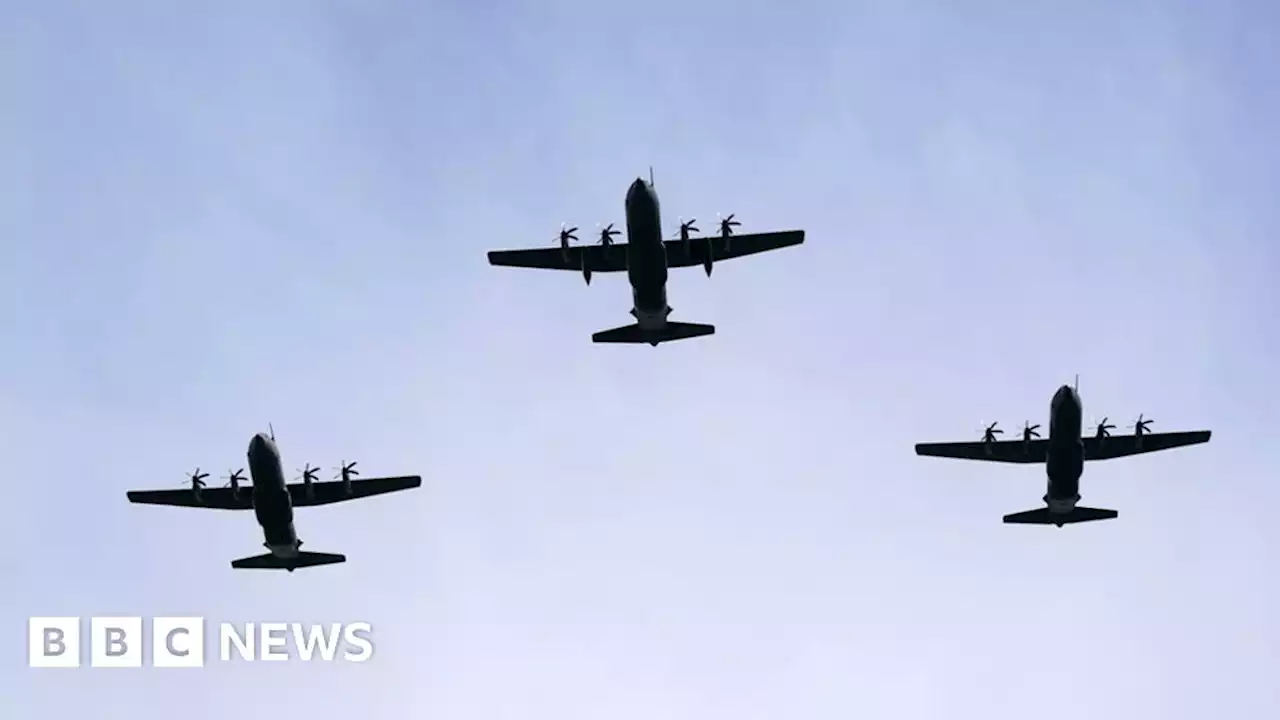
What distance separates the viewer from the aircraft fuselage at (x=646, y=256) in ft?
283

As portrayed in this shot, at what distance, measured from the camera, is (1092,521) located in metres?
104

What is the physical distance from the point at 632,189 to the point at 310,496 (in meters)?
32.0

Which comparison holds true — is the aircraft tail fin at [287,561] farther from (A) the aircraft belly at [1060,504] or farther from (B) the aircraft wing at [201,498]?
(A) the aircraft belly at [1060,504]

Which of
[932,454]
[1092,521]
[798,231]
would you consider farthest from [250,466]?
[1092,521]

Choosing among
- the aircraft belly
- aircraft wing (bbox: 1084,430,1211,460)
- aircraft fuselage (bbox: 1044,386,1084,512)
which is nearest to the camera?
aircraft fuselage (bbox: 1044,386,1084,512)

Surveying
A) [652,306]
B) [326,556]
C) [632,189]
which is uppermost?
[632,189]

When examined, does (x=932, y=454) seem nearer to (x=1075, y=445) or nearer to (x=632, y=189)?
(x=1075, y=445)

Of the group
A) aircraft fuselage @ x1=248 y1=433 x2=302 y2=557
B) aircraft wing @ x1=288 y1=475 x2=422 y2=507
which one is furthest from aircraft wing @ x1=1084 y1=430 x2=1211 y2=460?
aircraft fuselage @ x1=248 y1=433 x2=302 y2=557

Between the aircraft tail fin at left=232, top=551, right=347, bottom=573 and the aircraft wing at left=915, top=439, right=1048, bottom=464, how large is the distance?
136 ft

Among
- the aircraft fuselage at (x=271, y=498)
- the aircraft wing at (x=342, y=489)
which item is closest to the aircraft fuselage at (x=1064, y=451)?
the aircraft wing at (x=342, y=489)

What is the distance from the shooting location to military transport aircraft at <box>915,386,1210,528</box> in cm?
9600

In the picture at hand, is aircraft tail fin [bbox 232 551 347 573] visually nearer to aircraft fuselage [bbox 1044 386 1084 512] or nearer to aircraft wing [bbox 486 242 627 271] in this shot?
aircraft wing [bbox 486 242 627 271]

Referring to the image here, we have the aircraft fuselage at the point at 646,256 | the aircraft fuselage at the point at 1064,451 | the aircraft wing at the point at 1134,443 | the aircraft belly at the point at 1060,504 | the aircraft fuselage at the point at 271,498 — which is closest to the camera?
the aircraft fuselage at the point at 646,256

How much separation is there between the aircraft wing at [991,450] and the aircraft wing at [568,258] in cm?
2853
